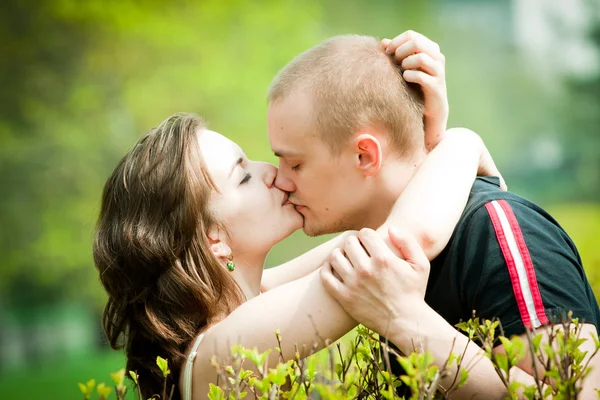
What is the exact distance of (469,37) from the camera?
12180 millimetres

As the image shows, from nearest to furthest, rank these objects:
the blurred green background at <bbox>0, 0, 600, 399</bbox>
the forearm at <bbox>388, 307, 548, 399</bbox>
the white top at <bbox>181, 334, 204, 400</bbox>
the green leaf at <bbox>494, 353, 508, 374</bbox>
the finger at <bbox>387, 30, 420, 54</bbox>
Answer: the green leaf at <bbox>494, 353, 508, 374</bbox>
the forearm at <bbox>388, 307, 548, 399</bbox>
the white top at <bbox>181, 334, 204, 400</bbox>
the finger at <bbox>387, 30, 420, 54</bbox>
the blurred green background at <bbox>0, 0, 600, 399</bbox>

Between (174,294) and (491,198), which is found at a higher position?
(491,198)

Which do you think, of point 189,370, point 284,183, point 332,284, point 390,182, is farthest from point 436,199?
point 189,370

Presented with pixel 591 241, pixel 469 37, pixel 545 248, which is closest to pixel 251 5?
pixel 469 37

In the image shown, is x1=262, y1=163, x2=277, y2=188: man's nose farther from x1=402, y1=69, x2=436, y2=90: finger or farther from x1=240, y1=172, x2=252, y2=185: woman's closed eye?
x1=402, y1=69, x2=436, y2=90: finger

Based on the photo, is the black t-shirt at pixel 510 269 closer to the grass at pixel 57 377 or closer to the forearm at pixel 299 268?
the forearm at pixel 299 268

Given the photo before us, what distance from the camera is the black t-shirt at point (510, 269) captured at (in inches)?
84.7

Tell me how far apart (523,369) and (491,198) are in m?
0.61

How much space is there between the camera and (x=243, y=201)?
290 cm

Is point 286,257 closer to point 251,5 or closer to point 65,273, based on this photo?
point 65,273

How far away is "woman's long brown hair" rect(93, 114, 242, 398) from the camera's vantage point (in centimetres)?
271

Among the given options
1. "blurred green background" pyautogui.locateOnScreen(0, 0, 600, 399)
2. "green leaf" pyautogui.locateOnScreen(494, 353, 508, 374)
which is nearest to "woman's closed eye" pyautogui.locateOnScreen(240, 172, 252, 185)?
"green leaf" pyautogui.locateOnScreen(494, 353, 508, 374)

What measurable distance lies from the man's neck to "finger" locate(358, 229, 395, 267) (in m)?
0.69

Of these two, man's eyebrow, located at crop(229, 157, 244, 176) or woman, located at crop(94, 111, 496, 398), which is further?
man's eyebrow, located at crop(229, 157, 244, 176)
